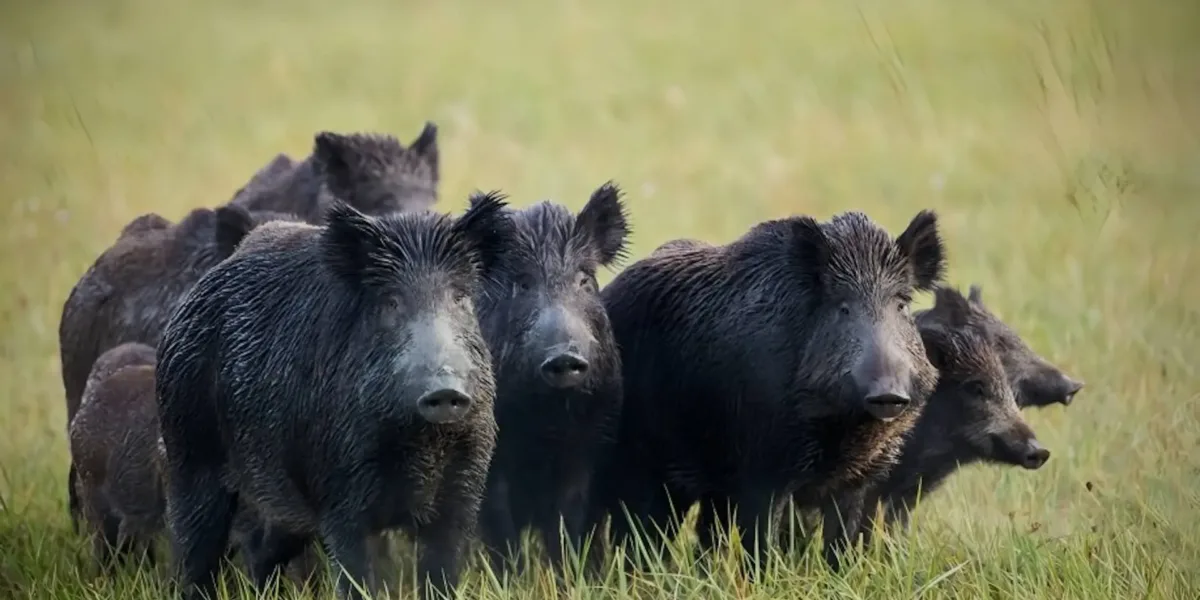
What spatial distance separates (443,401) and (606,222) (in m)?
1.78

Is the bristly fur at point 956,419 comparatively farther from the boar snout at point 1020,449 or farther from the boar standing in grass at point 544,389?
the boar standing in grass at point 544,389

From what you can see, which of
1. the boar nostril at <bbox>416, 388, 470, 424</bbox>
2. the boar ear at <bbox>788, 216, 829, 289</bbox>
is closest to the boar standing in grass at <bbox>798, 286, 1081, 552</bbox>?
the boar ear at <bbox>788, 216, 829, 289</bbox>

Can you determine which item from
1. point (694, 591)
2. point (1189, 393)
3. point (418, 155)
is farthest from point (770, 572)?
point (418, 155)

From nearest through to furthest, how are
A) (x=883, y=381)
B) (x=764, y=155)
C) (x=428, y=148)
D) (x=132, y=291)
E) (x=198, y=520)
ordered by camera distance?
(x=883, y=381)
(x=198, y=520)
(x=132, y=291)
(x=428, y=148)
(x=764, y=155)

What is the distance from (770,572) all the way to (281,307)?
6.11 feet

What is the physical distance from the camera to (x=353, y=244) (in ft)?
17.1

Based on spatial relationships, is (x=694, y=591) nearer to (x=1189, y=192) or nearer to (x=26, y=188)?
(x=1189, y=192)

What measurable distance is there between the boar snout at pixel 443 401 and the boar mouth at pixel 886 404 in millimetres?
1474

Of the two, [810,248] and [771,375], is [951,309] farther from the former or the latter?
[771,375]

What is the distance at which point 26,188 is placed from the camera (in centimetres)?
1190

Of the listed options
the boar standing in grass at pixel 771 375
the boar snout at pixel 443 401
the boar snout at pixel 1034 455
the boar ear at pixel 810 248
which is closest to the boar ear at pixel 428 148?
the boar standing in grass at pixel 771 375

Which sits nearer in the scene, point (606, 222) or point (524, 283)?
point (524, 283)

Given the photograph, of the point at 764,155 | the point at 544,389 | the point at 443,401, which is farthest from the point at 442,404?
the point at 764,155

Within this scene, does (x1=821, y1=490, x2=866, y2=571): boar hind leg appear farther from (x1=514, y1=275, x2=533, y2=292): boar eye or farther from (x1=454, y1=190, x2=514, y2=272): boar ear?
(x1=454, y1=190, x2=514, y2=272): boar ear
